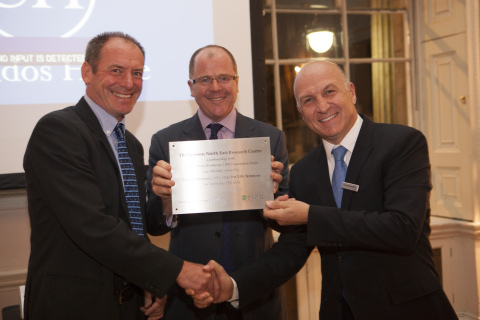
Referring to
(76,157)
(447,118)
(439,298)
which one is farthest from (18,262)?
(447,118)

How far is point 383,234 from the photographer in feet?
6.10

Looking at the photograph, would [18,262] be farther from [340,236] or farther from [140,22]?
[340,236]

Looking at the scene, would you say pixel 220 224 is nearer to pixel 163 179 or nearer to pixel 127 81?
pixel 163 179

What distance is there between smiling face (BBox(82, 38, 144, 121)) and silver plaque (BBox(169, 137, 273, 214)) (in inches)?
11.7

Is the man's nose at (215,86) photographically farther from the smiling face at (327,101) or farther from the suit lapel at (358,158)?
the suit lapel at (358,158)

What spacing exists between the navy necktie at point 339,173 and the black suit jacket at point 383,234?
50 mm

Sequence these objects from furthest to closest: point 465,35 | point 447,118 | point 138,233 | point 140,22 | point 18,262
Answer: point 447,118
point 465,35
point 18,262
point 140,22
point 138,233

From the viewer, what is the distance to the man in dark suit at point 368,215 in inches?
73.5

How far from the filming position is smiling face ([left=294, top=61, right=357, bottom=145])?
6.95ft

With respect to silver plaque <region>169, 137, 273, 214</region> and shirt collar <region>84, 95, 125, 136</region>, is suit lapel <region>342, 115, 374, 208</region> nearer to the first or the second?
silver plaque <region>169, 137, 273, 214</region>

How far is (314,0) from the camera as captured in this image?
16.2ft

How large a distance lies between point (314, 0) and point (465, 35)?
4.82 feet

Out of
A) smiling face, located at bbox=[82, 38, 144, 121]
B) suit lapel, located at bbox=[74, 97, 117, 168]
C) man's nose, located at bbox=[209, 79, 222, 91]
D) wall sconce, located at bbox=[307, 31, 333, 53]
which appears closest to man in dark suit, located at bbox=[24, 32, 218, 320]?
suit lapel, located at bbox=[74, 97, 117, 168]

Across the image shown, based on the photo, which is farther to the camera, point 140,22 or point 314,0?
point 314,0
